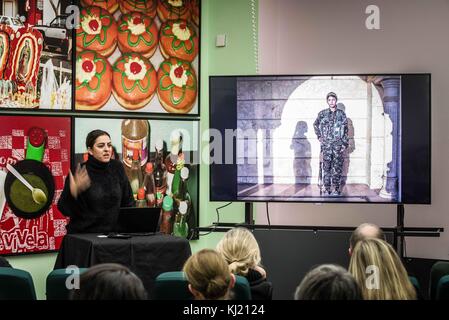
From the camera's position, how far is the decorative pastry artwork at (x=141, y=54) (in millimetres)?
6465

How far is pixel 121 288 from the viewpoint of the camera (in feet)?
7.93

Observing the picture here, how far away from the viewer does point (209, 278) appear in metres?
3.02

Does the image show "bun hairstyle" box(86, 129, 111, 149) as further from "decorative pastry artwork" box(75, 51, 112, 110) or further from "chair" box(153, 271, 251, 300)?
"chair" box(153, 271, 251, 300)

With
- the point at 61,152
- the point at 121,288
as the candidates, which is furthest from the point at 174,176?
the point at 121,288

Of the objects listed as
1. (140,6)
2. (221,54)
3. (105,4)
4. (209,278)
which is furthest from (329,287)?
(221,54)

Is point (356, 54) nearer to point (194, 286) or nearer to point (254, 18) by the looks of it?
point (254, 18)

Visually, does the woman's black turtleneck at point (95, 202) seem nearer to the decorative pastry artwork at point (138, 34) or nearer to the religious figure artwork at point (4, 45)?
the religious figure artwork at point (4, 45)

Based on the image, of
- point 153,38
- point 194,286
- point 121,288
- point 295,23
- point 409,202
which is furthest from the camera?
point 295,23

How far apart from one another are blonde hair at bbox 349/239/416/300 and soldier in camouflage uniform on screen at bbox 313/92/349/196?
9.53 ft

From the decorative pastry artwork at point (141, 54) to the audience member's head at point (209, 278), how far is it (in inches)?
145

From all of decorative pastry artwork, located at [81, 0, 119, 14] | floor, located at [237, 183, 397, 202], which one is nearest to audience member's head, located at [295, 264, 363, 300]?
floor, located at [237, 183, 397, 202]

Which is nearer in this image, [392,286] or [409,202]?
[392,286]

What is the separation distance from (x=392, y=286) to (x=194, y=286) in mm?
895

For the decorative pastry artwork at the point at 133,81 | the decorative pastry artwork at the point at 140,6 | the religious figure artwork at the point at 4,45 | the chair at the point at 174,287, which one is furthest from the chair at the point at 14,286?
the decorative pastry artwork at the point at 140,6
